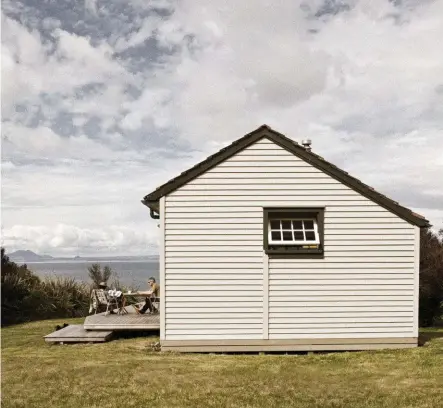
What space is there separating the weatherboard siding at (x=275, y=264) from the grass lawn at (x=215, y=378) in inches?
32.9

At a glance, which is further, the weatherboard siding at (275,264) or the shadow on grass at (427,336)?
the shadow on grass at (427,336)

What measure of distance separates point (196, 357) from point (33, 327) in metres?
8.94

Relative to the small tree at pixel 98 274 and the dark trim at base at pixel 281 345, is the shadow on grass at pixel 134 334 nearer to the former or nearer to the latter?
the dark trim at base at pixel 281 345

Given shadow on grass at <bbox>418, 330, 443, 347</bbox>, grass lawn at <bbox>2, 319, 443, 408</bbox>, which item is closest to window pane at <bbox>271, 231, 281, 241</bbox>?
grass lawn at <bbox>2, 319, 443, 408</bbox>

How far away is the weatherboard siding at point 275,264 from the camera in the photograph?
11938 millimetres

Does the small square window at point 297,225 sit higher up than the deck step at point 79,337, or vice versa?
the small square window at point 297,225

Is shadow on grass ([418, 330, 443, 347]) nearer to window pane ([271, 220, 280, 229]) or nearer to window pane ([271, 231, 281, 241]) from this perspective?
window pane ([271, 231, 281, 241])

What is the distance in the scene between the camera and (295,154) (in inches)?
482

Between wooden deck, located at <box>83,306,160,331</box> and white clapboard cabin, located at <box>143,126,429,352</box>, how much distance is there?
2322 millimetres

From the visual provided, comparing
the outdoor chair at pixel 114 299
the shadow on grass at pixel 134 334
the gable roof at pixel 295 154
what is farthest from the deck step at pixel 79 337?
the gable roof at pixel 295 154

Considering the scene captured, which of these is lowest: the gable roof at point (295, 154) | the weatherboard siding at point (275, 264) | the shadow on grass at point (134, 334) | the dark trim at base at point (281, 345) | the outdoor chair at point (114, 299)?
the shadow on grass at point (134, 334)

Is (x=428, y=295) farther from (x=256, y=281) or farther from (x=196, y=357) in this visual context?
(x=196, y=357)

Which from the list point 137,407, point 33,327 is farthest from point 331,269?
point 33,327

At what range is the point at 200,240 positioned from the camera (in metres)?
12.0
